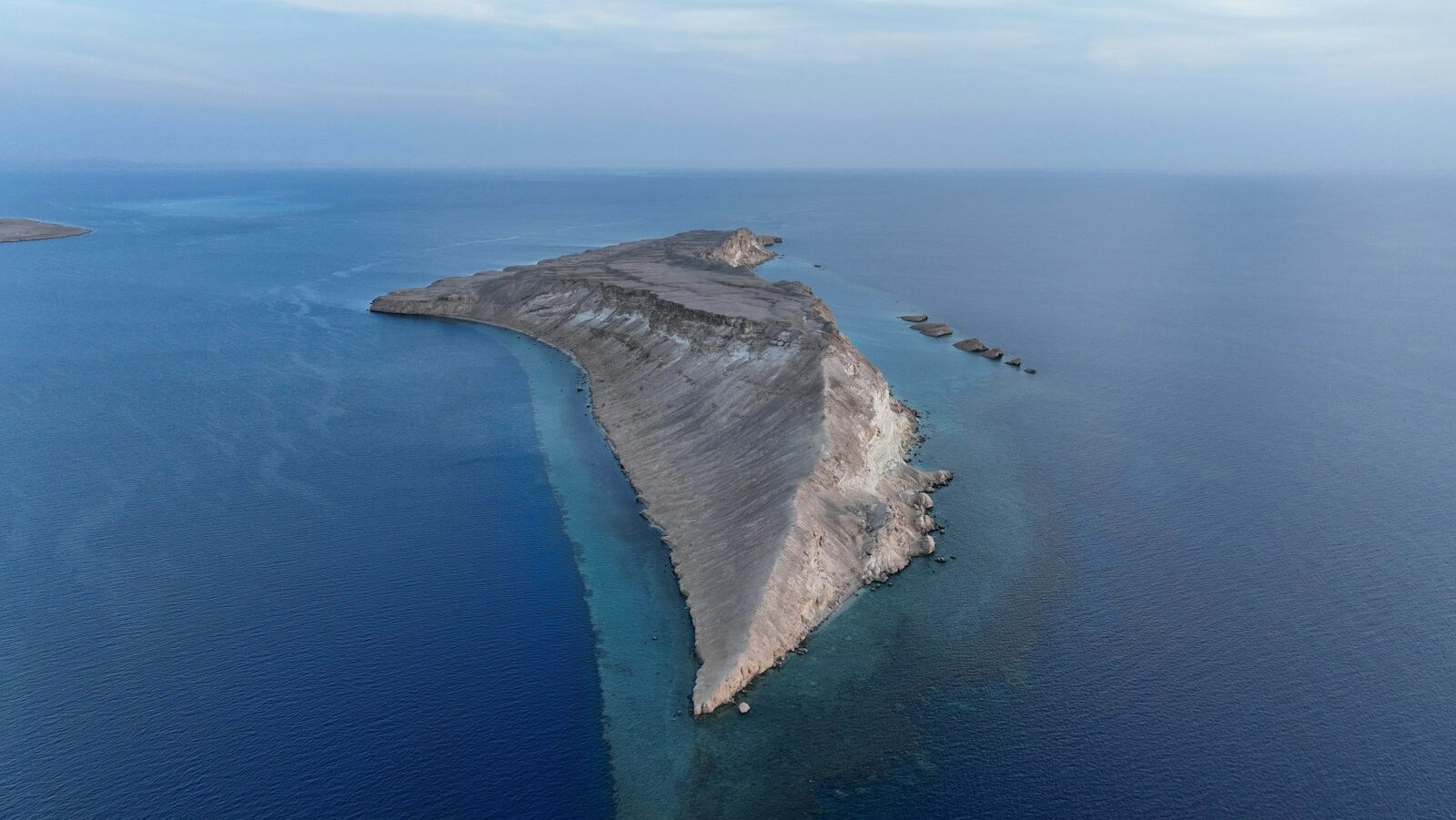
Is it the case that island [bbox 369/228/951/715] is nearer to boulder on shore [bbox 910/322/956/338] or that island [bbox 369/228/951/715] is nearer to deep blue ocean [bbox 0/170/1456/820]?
deep blue ocean [bbox 0/170/1456/820]

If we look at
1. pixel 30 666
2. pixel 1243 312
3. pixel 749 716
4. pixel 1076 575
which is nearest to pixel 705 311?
pixel 1076 575

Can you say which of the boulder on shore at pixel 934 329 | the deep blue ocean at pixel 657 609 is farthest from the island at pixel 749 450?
the boulder on shore at pixel 934 329

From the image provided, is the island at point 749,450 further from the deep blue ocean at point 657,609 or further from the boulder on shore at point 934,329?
the boulder on shore at point 934,329

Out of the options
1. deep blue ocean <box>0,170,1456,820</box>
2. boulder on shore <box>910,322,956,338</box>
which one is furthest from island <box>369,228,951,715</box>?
boulder on shore <box>910,322,956,338</box>

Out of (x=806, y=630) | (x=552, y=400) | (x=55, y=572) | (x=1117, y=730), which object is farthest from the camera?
(x=552, y=400)

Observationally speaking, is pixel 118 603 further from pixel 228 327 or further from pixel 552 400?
pixel 228 327

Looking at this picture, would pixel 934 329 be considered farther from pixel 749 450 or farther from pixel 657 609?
pixel 657 609
